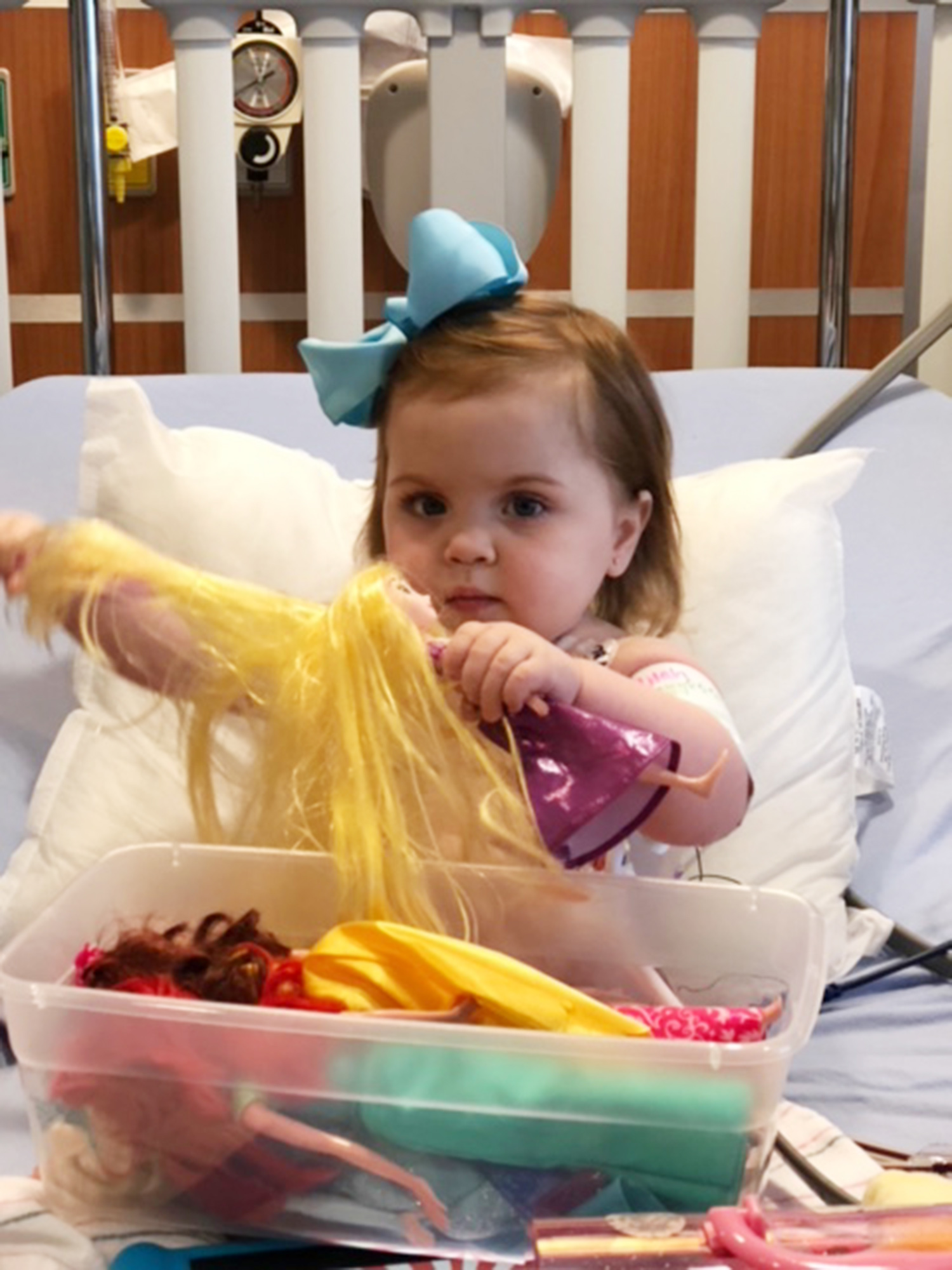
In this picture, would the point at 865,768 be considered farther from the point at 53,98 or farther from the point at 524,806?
the point at 53,98

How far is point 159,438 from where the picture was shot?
1489mm

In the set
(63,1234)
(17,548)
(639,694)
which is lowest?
(63,1234)

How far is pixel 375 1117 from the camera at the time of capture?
74 centimetres

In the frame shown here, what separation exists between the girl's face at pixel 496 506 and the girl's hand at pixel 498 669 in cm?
21

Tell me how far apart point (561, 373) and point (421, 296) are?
0.36ft

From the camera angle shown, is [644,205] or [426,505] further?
[644,205]

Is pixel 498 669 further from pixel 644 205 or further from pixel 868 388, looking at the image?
pixel 644 205

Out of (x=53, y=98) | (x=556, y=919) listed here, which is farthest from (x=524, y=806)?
(x=53, y=98)

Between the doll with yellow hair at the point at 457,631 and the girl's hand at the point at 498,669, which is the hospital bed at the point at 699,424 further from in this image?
the girl's hand at the point at 498,669

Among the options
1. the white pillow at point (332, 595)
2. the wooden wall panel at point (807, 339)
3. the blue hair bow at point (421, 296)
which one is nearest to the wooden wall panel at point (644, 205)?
the wooden wall panel at point (807, 339)

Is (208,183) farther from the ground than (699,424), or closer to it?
farther from the ground

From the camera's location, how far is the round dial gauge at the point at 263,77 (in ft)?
7.44

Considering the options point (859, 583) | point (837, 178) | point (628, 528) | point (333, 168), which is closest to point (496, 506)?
point (628, 528)

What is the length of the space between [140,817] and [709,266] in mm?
917
